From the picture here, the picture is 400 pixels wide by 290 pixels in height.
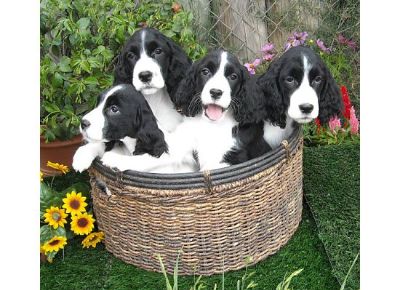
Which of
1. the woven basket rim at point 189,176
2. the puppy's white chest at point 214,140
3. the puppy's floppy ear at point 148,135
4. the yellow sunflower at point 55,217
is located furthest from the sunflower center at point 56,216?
the puppy's white chest at point 214,140

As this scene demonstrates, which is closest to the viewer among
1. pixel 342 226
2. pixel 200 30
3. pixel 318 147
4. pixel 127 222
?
pixel 127 222

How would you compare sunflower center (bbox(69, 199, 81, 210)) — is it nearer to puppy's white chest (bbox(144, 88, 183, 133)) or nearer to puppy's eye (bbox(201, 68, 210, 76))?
puppy's white chest (bbox(144, 88, 183, 133))

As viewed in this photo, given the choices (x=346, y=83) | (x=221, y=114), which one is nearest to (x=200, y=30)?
(x=346, y=83)

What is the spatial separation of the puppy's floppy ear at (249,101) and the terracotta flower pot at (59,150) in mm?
1566

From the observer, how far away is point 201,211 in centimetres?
364

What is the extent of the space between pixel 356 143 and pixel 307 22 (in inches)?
54.7

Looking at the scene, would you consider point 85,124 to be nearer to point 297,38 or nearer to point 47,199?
point 47,199

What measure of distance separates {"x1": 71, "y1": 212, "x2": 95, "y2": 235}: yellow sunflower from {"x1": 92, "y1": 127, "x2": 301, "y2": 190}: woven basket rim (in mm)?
470

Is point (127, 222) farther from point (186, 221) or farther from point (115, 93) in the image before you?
point (115, 93)

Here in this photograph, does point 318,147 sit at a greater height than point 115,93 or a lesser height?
lesser

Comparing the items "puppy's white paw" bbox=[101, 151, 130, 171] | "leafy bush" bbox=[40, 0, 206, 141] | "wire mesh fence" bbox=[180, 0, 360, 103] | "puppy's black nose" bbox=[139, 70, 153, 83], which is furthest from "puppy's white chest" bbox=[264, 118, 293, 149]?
"wire mesh fence" bbox=[180, 0, 360, 103]

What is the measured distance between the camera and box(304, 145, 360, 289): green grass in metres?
3.98

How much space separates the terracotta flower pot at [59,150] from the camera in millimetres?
4902

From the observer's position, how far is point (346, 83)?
605 cm
